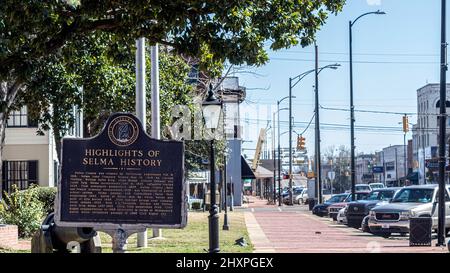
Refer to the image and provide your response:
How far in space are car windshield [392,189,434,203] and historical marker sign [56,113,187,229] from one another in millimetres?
17971

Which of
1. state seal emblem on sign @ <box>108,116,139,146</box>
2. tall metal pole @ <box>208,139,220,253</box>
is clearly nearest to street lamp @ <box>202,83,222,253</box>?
tall metal pole @ <box>208,139,220,253</box>

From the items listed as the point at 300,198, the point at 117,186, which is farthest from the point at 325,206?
the point at 117,186

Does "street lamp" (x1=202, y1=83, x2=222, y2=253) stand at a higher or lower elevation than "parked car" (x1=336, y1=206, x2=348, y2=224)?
higher

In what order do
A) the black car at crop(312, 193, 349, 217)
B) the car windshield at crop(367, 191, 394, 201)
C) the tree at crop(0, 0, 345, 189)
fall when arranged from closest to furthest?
the tree at crop(0, 0, 345, 189), the car windshield at crop(367, 191, 394, 201), the black car at crop(312, 193, 349, 217)

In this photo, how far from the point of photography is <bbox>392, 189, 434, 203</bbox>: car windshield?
2612 cm

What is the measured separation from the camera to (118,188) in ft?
31.1

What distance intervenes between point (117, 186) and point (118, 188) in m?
0.03

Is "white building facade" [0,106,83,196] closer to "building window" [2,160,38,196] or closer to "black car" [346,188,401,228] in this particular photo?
"building window" [2,160,38,196]

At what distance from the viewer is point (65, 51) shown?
45.4 feet

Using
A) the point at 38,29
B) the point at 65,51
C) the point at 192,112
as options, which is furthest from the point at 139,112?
the point at 192,112

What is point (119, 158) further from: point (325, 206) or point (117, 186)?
point (325, 206)

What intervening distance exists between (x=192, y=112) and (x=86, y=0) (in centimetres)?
2145

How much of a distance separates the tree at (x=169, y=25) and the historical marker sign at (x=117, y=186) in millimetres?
2809

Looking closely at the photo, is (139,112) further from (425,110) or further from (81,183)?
(425,110)
